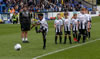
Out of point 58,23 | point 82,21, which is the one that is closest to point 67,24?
point 58,23

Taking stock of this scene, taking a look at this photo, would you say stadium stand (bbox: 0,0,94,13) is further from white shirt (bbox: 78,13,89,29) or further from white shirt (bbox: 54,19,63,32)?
white shirt (bbox: 54,19,63,32)

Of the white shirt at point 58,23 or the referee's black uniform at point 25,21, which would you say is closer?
the white shirt at point 58,23

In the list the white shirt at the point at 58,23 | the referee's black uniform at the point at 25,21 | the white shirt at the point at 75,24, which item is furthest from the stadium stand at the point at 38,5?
the white shirt at the point at 58,23

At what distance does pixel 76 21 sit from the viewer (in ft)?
69.7

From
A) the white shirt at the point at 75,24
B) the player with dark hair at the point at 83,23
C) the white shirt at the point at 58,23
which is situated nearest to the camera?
the white shirt at the point at 58,23

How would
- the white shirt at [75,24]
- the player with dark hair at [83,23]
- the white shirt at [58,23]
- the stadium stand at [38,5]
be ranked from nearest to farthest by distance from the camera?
the white shirt at [58,23]
the player with dark hair at [83,23]
the white shirt at [75,24]
the stadium stand at [38,5]

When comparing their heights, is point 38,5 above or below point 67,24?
above

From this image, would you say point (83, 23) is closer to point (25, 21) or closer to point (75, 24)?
point (75, 24)

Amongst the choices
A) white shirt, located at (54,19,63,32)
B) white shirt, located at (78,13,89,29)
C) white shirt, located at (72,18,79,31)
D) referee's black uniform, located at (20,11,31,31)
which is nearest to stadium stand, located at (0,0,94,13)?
referee's black uniform, located at (20,11,31,31)

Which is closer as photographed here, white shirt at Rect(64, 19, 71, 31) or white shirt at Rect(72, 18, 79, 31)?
white shirt at Rect(64, 19, 71, 31)

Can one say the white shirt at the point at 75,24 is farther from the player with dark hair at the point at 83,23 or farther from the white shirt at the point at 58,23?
the white shirt at the point at 58,23

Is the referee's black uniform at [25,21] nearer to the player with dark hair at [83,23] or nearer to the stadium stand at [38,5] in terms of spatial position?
the player with dark hair at [83,23]

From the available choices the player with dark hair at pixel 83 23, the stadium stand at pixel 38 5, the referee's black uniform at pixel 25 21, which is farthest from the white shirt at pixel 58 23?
the stadium stand at pixel 38 5

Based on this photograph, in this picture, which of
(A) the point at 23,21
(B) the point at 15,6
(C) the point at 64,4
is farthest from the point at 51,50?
(C) the point at 64,4
